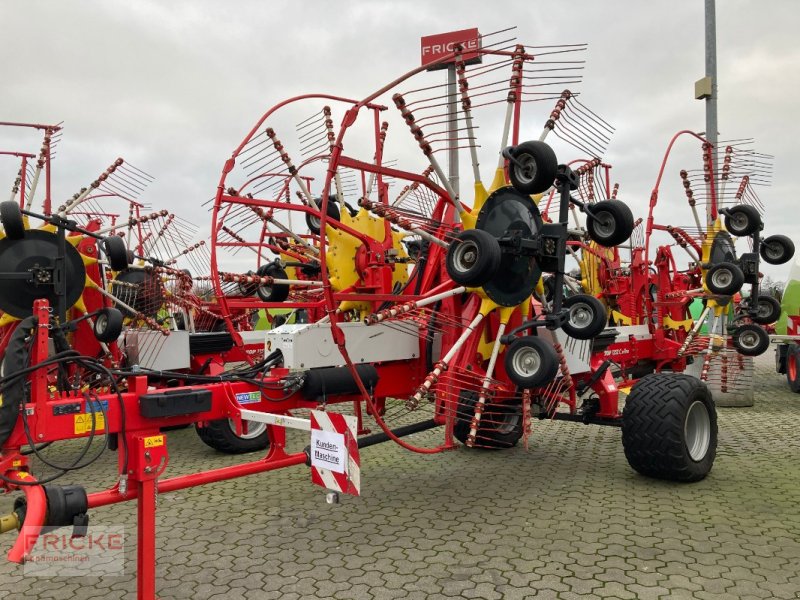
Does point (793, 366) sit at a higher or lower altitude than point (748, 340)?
lower

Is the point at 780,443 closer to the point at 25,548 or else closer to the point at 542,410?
the point at 542,410

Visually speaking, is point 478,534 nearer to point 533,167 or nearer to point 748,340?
point 533,167

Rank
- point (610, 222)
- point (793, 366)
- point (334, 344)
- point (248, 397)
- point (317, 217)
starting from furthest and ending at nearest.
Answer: point (793, 366)
point (317, 217)
point (610, 222)
point (334, 344)
point (248, 397)

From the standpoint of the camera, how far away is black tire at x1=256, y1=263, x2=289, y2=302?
6.76 meters

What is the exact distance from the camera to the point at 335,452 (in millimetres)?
3508

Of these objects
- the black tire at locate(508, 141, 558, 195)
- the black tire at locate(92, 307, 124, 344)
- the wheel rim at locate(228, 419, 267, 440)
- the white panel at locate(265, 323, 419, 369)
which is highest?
the black tire at locate(508, 141, 558, 195)

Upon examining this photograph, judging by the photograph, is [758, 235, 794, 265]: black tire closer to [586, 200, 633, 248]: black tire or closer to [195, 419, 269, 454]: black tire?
[586, 200, 633, 248]: black tire

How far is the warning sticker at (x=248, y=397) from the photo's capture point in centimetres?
419

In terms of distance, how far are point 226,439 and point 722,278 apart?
19.1 feet

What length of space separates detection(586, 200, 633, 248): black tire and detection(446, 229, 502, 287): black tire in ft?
3.90

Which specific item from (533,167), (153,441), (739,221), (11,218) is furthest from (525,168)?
(739,221)

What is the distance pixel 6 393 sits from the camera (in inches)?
135

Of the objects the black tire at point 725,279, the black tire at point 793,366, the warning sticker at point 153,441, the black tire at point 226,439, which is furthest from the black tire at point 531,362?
the black tire at point 793,366

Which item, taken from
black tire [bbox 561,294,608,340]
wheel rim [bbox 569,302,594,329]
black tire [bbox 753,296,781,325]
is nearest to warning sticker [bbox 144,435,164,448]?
black tire [bbox 561,294,608,340]
